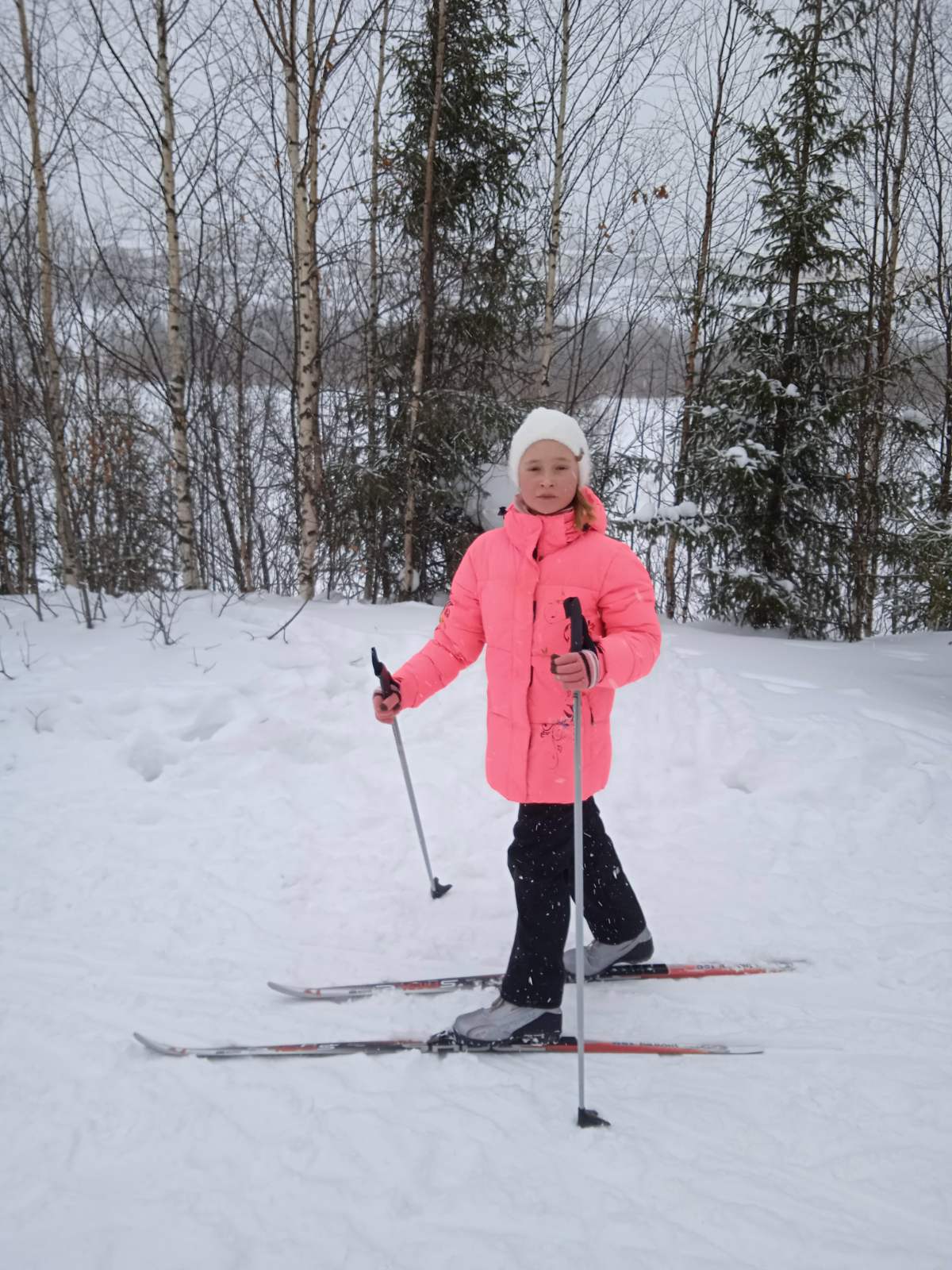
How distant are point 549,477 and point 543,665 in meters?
0.58

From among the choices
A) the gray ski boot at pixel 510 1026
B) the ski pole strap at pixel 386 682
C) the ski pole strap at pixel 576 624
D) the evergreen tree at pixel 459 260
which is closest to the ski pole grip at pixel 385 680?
the ski pole strap at pixel 386 682

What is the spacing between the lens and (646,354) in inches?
516

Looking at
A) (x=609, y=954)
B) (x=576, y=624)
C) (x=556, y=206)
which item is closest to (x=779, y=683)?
(x=609, y=954)

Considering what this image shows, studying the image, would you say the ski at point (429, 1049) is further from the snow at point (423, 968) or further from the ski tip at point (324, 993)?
the ski tip at point (324, 993)

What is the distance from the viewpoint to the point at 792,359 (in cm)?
785

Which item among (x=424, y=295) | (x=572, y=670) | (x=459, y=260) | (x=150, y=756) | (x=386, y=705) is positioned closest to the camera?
(x=572, y=670)

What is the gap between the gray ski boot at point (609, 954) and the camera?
2.61m

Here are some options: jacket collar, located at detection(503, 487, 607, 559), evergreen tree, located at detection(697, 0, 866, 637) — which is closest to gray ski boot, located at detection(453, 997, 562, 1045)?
jacket collar, located at detection(503, 487, 607, 559)

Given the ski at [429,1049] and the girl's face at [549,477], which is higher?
the girl's face at [549,477]

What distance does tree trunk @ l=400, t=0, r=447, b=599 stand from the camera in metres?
7.19

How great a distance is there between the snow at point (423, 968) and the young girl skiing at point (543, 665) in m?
0.31

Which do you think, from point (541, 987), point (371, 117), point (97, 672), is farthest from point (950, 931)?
point (371, 117)

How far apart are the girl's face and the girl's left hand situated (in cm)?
53

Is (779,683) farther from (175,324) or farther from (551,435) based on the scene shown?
(175,324)
